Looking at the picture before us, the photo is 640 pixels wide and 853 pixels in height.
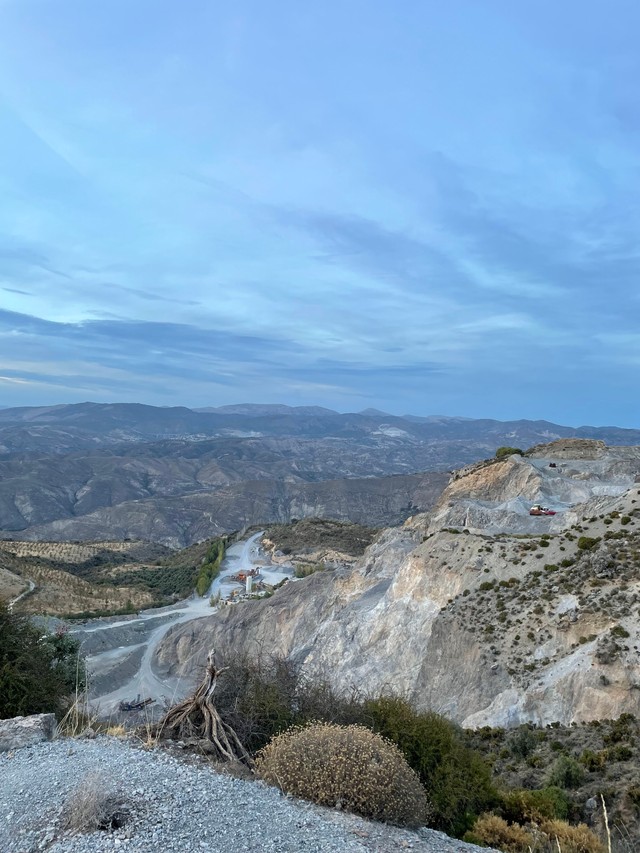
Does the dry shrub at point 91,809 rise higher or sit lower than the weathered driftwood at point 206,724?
higher

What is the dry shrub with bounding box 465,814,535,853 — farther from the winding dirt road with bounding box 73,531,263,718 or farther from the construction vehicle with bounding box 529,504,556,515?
the construction vehicle with bounding box 529,504,556,515

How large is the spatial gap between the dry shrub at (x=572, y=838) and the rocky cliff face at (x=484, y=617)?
7810mm

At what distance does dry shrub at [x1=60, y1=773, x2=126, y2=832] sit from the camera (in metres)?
6.77

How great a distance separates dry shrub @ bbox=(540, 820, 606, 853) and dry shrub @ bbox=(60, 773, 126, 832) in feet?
23.2

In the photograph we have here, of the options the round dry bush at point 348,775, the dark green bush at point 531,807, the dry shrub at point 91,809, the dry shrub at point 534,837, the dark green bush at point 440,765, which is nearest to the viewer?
the dry shrub at point 91,809

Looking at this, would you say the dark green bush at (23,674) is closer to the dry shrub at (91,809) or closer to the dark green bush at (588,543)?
the dry shrub at (91,809)

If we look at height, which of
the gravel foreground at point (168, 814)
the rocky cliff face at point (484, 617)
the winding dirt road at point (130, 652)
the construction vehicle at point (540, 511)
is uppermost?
the construction vehicle at point (540, 511)

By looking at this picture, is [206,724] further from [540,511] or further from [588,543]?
[540,511]

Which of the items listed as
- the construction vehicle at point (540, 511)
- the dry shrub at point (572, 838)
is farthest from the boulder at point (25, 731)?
the construction vehicle at point (540, 511)

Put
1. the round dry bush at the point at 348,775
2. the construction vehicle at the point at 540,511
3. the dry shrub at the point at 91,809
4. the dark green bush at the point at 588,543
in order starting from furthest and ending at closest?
the construction vehicle at the point at 540,511 < the dark green bush at the point at 588,543 < the round dry bush at the point at 348,775 < the dry shrub at the point at 91,809

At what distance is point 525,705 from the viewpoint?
21.7 m

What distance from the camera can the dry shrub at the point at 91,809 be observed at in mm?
6766

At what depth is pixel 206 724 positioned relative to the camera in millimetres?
10461

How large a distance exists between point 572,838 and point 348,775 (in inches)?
192
